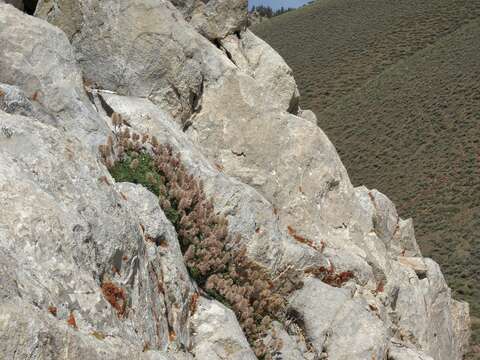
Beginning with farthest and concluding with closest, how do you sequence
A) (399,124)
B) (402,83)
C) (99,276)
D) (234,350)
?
1. (402,83)
2. (399,124)
3. (234,350)
4. (99,276)

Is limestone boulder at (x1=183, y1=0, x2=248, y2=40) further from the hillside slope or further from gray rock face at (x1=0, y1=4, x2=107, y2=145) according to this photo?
the hillside slope

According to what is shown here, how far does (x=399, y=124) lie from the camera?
2446 inches

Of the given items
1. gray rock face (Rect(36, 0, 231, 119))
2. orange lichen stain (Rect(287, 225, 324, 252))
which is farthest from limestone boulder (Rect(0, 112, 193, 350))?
gray rock face (Rect(36, 0, 231, 119))

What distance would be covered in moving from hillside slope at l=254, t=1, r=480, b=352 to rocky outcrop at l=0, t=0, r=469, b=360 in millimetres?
10484

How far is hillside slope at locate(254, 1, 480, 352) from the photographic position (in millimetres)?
42344

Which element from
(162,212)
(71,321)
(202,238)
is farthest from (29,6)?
(71,321)

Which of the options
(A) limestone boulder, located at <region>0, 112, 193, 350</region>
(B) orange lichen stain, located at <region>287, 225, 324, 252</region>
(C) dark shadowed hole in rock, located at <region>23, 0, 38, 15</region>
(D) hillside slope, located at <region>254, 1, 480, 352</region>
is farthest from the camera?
(D) hillside slope, located at <region>254, 1, 480, 352</region>

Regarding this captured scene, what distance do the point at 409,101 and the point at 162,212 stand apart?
2385 inches

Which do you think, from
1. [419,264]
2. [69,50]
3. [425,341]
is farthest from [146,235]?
[419,264]

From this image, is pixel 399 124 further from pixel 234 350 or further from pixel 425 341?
pixel 234 350

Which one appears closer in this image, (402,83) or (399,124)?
(399,124)

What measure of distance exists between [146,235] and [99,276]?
2.11 m

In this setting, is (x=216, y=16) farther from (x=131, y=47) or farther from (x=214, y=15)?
(x=131, y=47)

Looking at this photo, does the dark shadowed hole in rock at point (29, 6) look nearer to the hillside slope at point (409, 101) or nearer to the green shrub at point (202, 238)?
the green shrub at point (202, 238)
